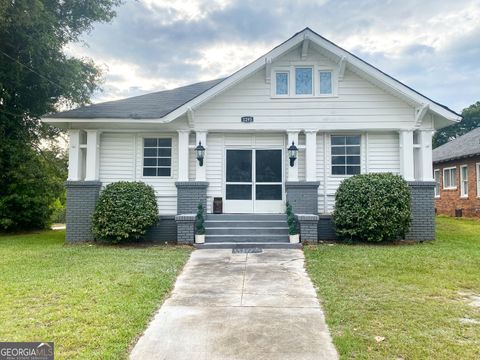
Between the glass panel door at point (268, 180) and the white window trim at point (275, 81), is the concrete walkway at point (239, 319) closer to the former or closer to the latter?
the glass panel door at point (268, 180)

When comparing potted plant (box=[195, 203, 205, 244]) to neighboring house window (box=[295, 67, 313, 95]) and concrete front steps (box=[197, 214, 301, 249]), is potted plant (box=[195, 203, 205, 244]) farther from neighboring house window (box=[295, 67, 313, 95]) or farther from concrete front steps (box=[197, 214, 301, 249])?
neighboring house window (box=[295, 67, 313, 95])

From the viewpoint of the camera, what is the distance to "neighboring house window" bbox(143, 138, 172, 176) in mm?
10523

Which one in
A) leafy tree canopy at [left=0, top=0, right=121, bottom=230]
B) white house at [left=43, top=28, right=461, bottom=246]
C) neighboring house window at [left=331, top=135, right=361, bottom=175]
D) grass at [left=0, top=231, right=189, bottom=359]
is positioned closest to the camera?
grass at [left=0, top=231, right=189, bottom=359]

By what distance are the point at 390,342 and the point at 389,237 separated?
6.00 meters

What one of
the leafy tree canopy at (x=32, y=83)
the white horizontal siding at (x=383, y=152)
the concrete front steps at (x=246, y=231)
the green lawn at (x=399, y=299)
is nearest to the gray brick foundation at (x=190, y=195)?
the concrete front steps at (x=246, y=231)

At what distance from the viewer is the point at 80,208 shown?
9.77 metres

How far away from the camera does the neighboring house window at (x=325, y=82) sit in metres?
10.1

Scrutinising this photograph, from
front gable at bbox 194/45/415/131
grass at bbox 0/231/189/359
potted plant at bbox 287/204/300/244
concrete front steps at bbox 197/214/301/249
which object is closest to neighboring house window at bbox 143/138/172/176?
front gable at bbox 194/45/415/131

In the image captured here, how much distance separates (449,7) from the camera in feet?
41.8

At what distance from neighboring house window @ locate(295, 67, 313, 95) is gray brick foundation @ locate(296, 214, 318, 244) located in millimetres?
3802

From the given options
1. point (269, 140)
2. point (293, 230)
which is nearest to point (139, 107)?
point (269, 140)

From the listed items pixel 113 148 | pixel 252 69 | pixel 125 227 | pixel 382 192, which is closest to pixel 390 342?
pixel 382 192

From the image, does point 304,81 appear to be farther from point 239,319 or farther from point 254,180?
point 239,319
